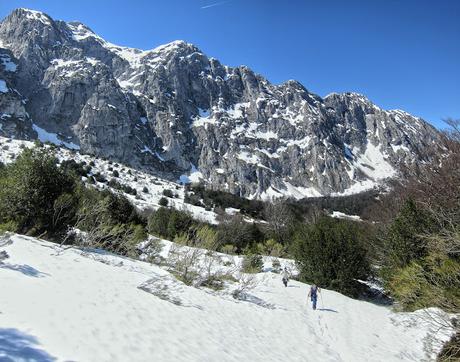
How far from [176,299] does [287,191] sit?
181126 mm

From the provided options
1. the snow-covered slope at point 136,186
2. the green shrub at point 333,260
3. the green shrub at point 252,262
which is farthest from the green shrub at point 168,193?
the green shrub at point 333,260

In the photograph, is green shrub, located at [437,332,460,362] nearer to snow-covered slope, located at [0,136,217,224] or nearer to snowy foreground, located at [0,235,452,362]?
snowy foreground, located at [0,235,452,362]

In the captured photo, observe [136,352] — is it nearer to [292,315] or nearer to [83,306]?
[83,306]

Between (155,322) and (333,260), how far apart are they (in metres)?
17.3

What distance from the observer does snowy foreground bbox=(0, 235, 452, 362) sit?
6289 millimetres

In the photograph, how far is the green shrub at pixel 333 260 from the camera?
22875mm

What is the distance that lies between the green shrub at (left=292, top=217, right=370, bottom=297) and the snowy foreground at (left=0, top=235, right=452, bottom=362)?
4.44 metres

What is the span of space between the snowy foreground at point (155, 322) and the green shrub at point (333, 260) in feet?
14.6

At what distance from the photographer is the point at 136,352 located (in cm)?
664

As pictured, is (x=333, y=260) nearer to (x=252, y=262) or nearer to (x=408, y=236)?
(x=408, y=236)

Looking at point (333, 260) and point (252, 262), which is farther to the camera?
point (252, 262)

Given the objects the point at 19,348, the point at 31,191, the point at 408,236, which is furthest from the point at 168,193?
the point at 19,348

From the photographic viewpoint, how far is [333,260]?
23578 mm

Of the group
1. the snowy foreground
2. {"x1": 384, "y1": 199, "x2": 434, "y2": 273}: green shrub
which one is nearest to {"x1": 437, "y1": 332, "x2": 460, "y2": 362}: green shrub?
the snowy foreground
